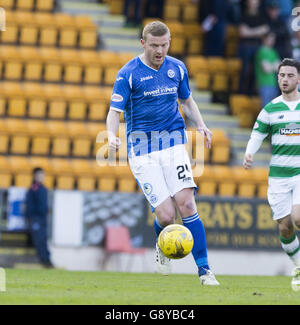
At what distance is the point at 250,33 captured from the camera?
1852 centimetres

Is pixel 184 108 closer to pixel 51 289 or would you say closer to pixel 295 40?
pixel 51 289

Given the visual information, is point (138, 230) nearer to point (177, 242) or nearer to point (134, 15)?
point (134, 15)

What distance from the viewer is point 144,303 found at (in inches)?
257

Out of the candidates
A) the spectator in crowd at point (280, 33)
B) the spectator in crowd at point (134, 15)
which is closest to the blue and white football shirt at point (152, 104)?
the spectator in crowd at point (280, 33)

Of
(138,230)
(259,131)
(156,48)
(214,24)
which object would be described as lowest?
(138,230)

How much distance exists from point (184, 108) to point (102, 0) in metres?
12.1

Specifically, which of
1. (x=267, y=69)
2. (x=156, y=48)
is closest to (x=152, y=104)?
(x=156, y=48)

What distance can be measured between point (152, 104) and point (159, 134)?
0.32 m

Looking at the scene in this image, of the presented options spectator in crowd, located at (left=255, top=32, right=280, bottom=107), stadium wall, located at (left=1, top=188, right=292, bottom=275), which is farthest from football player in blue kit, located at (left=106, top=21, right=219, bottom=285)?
spectator in crowd, located at (left=255, top=32, right=280, bottom=107)

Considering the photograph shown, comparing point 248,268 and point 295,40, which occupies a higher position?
point 295,40

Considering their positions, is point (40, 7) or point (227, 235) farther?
point (40, 7)

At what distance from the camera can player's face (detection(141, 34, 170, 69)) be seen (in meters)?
8.43

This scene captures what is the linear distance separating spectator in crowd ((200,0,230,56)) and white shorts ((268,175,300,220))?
10.1m

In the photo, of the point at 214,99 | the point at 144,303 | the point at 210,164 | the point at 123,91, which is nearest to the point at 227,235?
the point at 210,164
